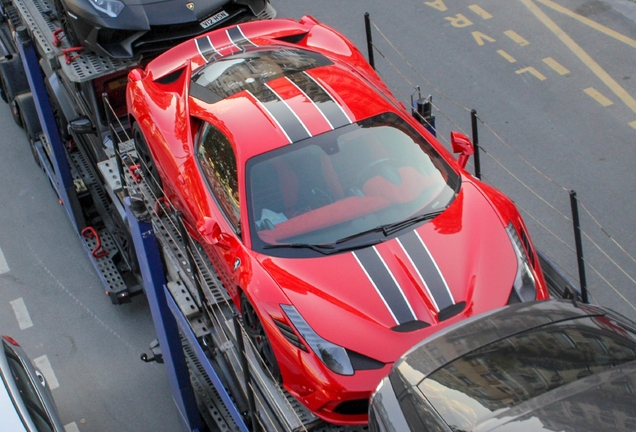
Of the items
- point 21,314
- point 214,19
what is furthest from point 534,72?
point 21,314

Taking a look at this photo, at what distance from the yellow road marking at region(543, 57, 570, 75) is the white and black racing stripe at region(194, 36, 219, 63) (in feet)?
14.5

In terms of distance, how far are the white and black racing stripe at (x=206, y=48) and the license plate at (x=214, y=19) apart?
1.84 feet

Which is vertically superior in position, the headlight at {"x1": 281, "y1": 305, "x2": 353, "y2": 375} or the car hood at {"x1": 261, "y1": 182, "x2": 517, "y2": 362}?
the car hood at {"x1": 261, "y1": 182, "x2": 517, "y2": 362}

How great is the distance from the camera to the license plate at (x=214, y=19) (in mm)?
6570

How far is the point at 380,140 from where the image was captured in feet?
15.9

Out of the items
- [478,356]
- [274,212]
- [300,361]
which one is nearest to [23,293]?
[274,212]

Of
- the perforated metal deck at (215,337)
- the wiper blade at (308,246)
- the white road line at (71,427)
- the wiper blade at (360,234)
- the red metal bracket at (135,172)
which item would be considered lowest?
the white road line at (71,427)

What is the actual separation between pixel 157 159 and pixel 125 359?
1.83m

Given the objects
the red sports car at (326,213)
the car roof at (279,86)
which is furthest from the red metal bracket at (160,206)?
the car roof at (279,86)

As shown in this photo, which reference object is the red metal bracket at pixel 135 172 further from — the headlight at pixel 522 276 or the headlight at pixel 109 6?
the headlight at pixel 522 276

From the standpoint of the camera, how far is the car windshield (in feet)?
14.6

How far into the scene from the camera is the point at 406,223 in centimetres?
441

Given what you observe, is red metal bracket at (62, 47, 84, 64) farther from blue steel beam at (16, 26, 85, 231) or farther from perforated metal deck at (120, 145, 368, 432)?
perforated metal deck at (120, 145, 368, 432)

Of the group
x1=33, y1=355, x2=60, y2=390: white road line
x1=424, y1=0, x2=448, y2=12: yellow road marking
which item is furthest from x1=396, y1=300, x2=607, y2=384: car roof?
x1=424, y1=0, x2=448, y2=12: yellow road marking
